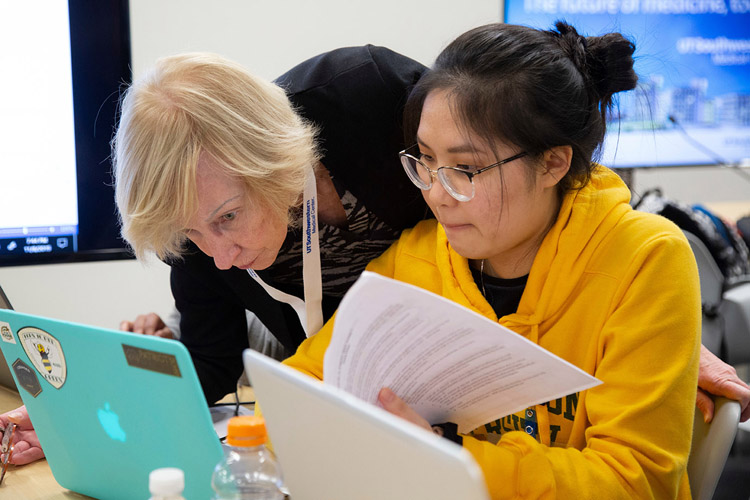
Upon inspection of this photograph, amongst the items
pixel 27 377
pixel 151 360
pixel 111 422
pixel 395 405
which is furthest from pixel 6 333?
pixel 395 405

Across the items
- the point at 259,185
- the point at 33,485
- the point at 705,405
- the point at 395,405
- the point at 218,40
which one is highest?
the point at 218,40

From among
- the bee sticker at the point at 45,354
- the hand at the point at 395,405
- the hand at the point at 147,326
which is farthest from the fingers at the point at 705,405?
the hand at the point at 147,326

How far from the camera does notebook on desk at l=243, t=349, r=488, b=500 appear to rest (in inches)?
18.8

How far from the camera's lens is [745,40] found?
131 inches

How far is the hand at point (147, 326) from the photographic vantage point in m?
1.49

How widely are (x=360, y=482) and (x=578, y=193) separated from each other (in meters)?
0.61

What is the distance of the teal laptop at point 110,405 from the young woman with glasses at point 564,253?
12.0 inches

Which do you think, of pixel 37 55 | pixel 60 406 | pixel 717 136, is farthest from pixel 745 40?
pixel 60 406

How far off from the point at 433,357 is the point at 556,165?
402 millimetres

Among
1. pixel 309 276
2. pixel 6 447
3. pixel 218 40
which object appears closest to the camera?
pixel 6 447

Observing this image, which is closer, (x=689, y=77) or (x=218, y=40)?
(x=218, y=40)

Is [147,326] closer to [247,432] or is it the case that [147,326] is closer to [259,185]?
[259,185]

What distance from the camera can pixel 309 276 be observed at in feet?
4.13

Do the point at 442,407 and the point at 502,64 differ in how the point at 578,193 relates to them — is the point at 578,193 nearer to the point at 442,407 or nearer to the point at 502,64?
the point at 502,64
